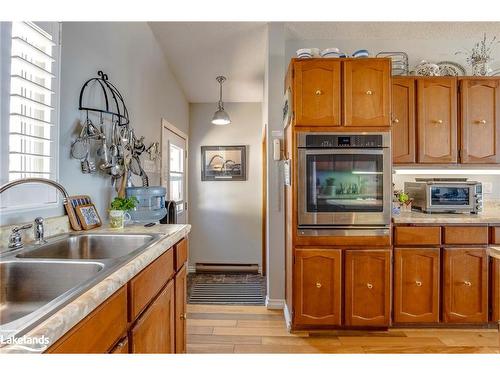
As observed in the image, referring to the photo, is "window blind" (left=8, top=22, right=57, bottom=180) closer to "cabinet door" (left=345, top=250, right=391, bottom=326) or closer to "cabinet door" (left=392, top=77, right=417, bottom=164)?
"cabinet door" (left=345, top=250, right=391, bottom=326)

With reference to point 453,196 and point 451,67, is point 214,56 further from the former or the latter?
point 453,196

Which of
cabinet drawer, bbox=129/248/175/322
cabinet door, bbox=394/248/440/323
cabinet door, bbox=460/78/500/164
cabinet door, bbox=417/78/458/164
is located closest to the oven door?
cabinet door, bbox=394/248/440/323

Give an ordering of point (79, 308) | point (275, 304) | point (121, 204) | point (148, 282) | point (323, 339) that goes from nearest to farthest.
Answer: point (79, 308)
point (148, 282)
point (121, 204)
point (323, 339)
point (275, 304)

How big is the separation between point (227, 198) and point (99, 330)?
355 centimetres

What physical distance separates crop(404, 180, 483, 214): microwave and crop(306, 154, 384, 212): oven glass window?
0.61m

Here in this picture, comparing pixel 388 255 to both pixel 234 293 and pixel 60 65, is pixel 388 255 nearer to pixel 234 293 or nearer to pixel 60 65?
pixel 234 293

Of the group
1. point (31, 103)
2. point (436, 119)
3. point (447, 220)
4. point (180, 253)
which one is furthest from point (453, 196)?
point (31, 103)

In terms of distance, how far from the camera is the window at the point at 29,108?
119cm

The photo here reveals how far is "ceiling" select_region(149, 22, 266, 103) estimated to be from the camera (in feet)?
8.73

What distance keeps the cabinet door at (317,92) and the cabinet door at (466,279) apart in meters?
1.41

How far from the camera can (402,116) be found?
8.07ft

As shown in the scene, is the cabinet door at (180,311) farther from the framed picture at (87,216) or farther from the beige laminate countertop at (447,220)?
the beige laminate countertop at (447,220)

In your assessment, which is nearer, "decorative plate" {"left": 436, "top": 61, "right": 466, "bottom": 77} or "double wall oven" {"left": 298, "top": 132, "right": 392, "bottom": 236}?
"double wall oven" {"left": 298, "top": 132, "right": 392, "bottom": 236}
